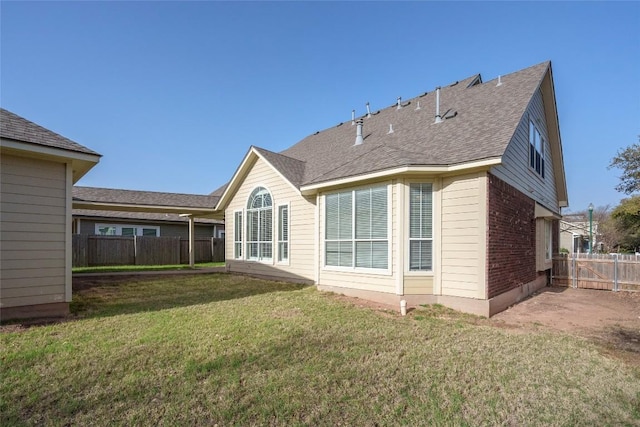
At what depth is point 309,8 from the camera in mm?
11836

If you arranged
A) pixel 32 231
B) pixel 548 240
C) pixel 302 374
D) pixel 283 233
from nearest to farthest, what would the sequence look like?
pixel 302 374 → pixel 32 231 → pixel 283 233 → pixel 548 240

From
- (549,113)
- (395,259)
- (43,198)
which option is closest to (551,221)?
(549,113)

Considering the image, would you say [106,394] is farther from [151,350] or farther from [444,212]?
[444,212]

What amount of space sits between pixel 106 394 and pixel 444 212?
6.94 metres

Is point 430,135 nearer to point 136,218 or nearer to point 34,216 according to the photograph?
point 34,216

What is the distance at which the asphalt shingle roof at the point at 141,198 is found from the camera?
45.0 feet

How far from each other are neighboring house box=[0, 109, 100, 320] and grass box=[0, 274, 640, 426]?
2.88 feet

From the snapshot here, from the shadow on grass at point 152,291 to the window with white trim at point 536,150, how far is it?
859 cm

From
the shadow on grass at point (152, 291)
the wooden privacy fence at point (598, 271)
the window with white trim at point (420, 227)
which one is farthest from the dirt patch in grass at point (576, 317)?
the shadow on grass at point (152, 291)

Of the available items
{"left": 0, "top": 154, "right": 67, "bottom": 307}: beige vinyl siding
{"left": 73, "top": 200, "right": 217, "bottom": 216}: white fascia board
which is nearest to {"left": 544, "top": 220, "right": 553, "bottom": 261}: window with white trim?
{"left": 73, "top": 200, "right": 217, "bottom": 216}: white fascia board

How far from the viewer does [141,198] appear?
14.7 metres

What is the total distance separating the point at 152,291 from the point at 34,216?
414cm

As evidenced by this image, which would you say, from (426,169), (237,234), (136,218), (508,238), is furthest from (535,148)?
(136,218)

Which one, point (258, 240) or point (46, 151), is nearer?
point (46, 151)
